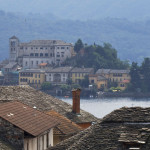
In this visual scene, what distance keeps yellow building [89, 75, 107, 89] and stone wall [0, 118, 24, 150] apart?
174 metres

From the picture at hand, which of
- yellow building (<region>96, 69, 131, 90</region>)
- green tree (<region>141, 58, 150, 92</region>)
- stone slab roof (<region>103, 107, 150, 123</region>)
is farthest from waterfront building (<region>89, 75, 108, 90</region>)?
stone slab roof (<region>103, 107, 150, 123</region>)

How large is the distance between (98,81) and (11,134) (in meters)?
178

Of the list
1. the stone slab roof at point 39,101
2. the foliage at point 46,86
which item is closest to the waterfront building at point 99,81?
the foliage at point 46,86

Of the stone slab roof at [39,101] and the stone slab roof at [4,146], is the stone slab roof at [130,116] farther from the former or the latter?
the stone slab roof at [39,101]

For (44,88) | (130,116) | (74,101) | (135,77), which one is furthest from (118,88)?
(130,116)

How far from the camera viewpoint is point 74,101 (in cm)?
2905

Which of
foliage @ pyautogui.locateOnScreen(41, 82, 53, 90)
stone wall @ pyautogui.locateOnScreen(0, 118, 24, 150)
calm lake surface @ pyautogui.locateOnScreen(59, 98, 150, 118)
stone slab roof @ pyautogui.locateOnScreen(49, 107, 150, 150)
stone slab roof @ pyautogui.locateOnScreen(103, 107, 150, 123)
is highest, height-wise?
stone slab roof @ pyautogui.locateOnScreen(103, 107, 150, 123)

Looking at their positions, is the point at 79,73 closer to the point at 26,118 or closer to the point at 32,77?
the point at 32,77

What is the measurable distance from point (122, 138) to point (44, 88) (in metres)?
177

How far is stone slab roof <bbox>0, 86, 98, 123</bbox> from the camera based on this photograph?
25.5 m

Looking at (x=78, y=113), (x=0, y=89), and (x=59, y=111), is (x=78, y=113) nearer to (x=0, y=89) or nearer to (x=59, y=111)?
(x=59, y=111)

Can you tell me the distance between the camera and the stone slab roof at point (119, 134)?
10.6 meters

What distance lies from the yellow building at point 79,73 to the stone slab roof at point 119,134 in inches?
7187

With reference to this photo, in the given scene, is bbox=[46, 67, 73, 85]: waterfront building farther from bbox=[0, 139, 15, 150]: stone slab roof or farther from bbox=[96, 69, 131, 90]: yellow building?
bbox=[0, 139, 15, 150]: stone slab roof
